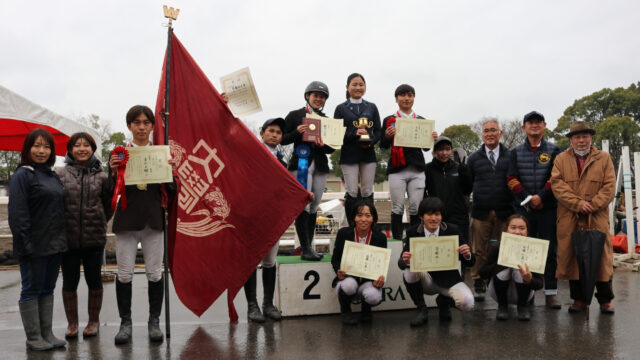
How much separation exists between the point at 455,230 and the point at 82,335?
3746mm

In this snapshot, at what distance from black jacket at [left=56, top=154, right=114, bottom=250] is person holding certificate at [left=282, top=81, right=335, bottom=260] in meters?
1.89

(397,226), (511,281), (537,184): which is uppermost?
(537,184)

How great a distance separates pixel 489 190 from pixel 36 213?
15.5 ft

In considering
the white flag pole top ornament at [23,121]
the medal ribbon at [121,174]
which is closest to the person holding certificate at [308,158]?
the medal ribbon at [121,174]

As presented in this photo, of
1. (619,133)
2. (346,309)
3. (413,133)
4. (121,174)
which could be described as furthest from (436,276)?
(619,133)

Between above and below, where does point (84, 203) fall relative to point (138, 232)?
above

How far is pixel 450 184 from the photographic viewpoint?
5.75m

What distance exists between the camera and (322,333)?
4.34 meters

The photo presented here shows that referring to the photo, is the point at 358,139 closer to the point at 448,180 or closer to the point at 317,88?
the point at 317,88

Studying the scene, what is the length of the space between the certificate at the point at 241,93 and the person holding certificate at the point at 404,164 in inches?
67.0

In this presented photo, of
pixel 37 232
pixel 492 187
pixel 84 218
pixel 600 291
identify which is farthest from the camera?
pixel 492 187

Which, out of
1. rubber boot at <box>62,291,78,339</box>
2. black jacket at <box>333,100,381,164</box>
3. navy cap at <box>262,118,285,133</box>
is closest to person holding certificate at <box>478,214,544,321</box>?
black jacket at <box>333,100,381,164</box>

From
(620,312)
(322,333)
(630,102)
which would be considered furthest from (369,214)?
(630,102)

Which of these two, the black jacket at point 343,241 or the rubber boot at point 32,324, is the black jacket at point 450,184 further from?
the rubber boot at point 32,324
